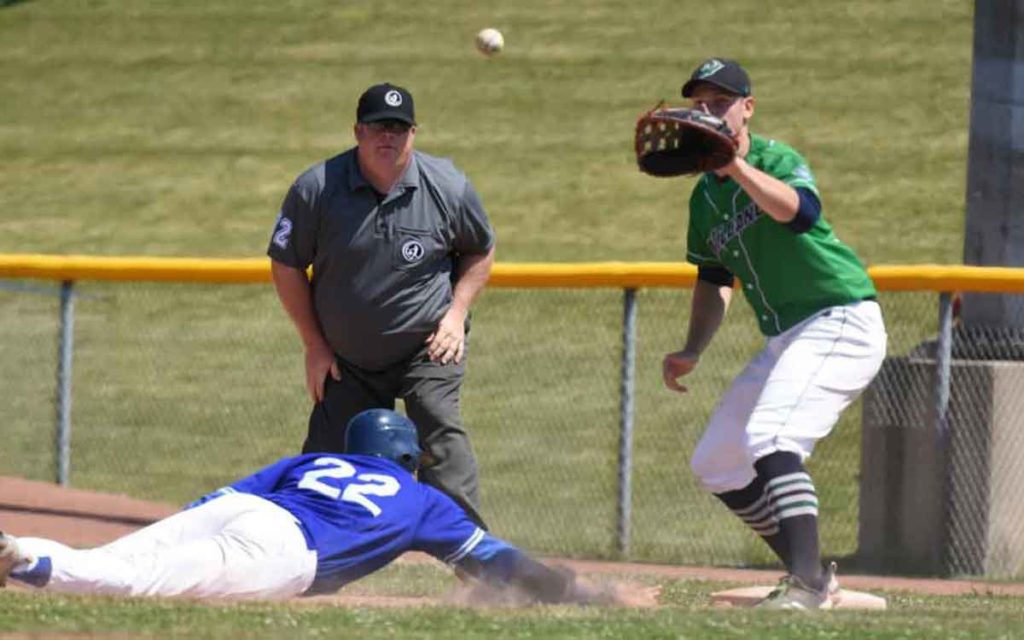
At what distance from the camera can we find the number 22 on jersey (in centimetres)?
647

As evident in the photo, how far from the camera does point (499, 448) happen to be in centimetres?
1229

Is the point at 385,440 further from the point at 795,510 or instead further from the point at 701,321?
the point at 701,321

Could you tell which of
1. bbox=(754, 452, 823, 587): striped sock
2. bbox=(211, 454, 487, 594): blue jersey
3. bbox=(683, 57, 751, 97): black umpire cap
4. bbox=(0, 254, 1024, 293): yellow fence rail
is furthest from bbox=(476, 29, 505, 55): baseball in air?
bbox=(211, 454, 487, 594): blue jersey

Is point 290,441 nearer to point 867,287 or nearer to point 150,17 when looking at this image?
point 867,287

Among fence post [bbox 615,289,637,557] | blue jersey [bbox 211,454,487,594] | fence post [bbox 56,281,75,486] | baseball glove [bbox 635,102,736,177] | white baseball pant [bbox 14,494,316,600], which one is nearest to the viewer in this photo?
white baseball pant [bbox 14,494,316,600]

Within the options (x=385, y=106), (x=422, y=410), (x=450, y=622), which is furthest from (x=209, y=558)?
(x=385, y=106)

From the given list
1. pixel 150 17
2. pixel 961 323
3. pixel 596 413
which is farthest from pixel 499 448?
pixel 150 17

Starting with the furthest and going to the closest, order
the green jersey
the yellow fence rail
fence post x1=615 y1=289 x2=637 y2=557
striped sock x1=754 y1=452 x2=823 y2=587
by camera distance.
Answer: fence post x1=615 y1=289 x2=637 y2=557, the yellow fence rail, the green jersey, striped sock x1=754 y1=452 x2=823 y2=587

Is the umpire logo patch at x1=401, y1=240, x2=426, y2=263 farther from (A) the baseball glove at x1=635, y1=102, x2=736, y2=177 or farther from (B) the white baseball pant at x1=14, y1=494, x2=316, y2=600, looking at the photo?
(B) the white baseball pant at x1=14, y1=494, x2=316, y2=600

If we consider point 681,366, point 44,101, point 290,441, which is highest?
point 44,101

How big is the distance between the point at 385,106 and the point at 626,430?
3.57m

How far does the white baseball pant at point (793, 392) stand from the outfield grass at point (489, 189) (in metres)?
3.31

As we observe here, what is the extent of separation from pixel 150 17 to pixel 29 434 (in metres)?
15.0

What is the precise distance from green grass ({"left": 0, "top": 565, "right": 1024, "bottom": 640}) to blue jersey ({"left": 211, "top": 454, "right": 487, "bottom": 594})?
18cm
